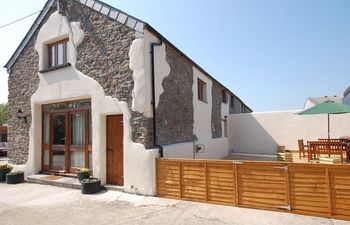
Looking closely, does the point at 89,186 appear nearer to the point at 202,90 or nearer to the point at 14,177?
the point at 14,177

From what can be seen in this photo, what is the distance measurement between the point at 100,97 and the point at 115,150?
192 cm

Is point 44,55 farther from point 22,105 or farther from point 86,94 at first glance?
point 86,94

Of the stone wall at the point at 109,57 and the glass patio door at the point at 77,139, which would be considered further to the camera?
the glass patio door at the point at 77,139

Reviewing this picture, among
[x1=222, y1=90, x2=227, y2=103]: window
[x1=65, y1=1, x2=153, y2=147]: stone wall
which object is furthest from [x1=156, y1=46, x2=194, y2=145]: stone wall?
[x1=222, y1=90, x2=227, y2=103]: window

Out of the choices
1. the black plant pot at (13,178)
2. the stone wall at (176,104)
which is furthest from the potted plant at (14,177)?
the stone wall at (176,104)

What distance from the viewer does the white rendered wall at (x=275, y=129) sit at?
51.5 feet

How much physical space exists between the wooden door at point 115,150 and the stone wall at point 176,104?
1.34 meters

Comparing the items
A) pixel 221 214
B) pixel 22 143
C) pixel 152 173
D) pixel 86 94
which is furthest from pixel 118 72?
pixel 22 143

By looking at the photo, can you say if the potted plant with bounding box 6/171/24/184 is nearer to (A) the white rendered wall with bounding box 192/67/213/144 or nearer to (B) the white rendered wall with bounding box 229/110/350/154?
(A) the white rendered wall with bounding box 192/67/213/144

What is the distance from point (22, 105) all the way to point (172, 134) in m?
7.05

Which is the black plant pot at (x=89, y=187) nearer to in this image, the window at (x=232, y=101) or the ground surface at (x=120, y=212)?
the ground surface at (x=120, y=212)

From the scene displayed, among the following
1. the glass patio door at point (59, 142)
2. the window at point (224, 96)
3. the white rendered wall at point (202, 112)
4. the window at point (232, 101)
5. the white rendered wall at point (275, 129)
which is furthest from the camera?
the window at point (232, 101)

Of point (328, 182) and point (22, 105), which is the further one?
point (22, 105)

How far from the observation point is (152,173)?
7.49 meters
